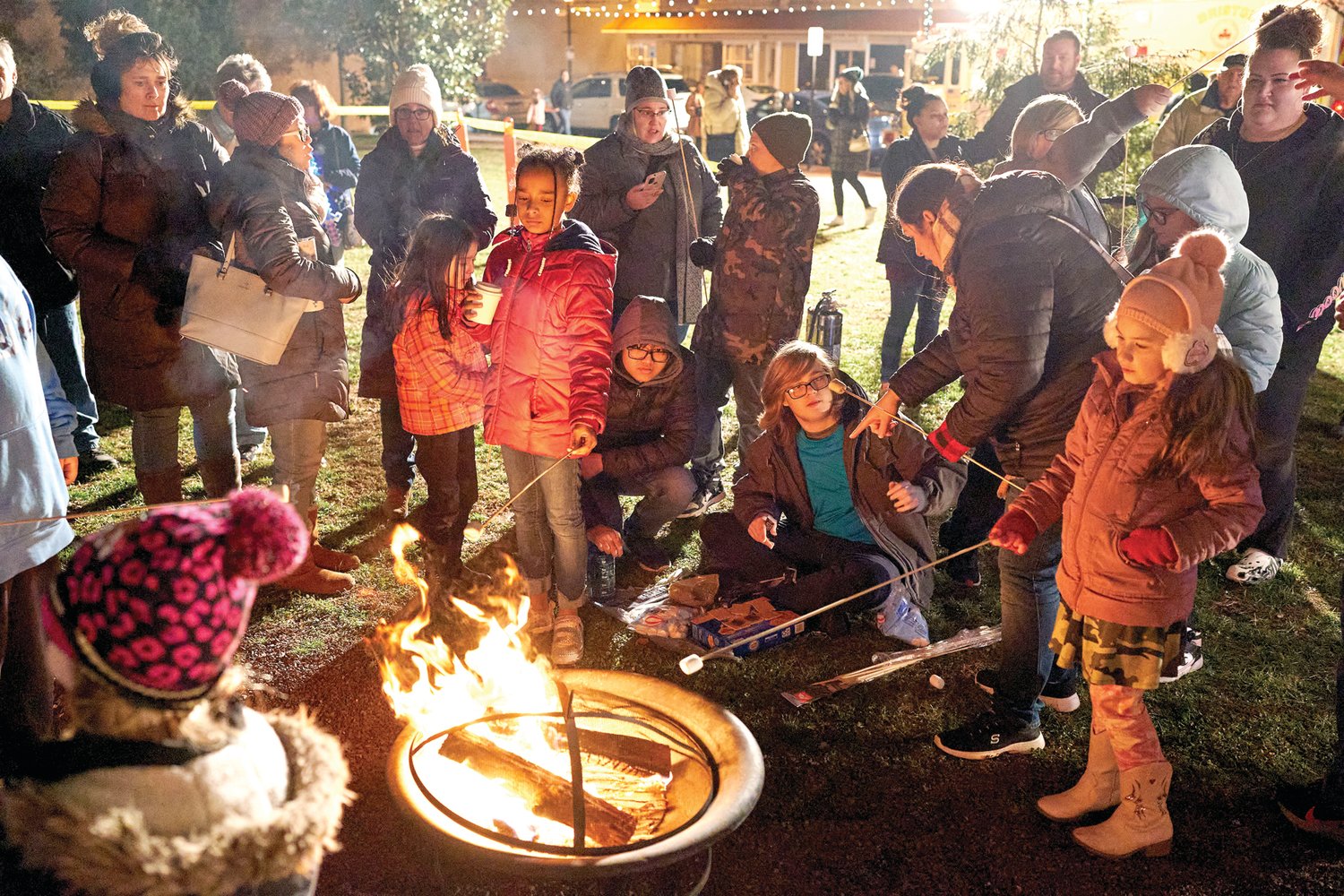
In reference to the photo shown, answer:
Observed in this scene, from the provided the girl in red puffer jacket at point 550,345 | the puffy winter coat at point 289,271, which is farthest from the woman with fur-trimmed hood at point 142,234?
the girl in red puffer jacket at point 550,345

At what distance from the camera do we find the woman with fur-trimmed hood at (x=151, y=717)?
1.73 m

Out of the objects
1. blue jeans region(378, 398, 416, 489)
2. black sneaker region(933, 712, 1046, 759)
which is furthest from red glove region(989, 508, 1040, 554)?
blue jeans region(378, 398, 416, 489)

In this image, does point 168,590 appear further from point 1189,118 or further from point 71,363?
point 1189,118

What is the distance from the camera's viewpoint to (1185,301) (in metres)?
2.80

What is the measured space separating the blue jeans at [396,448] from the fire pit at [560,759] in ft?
7.13

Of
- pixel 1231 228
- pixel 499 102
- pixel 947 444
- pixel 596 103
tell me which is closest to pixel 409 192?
pixel 947 444

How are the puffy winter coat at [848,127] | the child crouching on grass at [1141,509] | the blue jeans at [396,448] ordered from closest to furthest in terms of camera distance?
the child crouching on grass at [1141,509]
the blue jeans at [396,448]
the puffy winter coat at [848,127]

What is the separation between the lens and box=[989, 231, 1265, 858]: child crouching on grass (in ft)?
9.37

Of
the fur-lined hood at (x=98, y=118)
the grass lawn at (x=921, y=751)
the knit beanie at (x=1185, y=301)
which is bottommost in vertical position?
the grass lawn at (x=921, y=751)

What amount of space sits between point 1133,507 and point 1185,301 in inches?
23.8

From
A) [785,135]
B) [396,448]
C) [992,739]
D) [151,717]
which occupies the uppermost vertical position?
[785,135]

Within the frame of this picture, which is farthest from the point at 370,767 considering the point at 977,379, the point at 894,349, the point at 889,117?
the point at 889,117

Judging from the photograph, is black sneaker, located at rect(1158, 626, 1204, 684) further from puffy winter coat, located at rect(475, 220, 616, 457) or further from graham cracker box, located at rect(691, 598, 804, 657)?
puffy winter coat, located at rect(475, 220, 616, 457)

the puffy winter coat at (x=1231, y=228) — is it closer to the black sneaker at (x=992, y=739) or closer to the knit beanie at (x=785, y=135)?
the black sneaker at (x=992, y=739)
